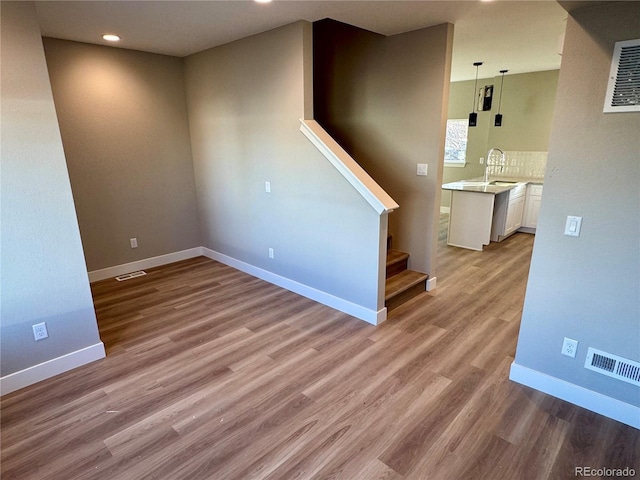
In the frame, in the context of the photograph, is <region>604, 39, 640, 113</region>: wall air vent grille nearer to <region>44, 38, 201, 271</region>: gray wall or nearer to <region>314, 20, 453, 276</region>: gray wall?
<region>314, 20, 453, 276</region>: gray wall

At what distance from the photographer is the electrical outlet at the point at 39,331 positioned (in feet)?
7.98

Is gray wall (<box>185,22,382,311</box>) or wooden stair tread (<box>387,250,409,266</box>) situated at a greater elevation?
gray wall (<box>185,22,382,311</box>)

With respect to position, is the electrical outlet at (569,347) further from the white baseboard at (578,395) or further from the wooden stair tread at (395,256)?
the wooden stair tread at (395,256)

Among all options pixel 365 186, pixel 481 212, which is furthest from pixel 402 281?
pixel 481 212

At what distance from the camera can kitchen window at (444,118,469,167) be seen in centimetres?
713

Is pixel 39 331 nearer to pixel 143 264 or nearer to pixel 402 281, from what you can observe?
pixel 143 264

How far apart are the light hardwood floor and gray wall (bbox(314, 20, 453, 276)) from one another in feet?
3.27

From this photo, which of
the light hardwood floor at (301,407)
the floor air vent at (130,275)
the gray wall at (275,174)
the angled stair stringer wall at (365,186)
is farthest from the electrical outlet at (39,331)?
the angled stair stringer wall at (365,186)

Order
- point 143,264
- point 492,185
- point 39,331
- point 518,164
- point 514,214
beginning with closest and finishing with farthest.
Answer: point 39,331
point 143,264
point 492,185
point 514,214
point 518,164

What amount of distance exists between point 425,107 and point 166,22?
2449 mm

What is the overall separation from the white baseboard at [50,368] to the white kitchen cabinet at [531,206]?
6276mm

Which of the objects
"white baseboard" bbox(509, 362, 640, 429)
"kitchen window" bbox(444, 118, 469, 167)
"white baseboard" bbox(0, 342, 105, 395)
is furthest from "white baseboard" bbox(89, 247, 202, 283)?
"kitchen window" bbox(444, 118, 469, 167)

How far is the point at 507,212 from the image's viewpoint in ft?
18.1

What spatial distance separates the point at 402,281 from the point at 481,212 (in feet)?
7.41
